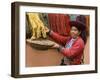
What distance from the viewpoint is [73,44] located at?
2.15 m

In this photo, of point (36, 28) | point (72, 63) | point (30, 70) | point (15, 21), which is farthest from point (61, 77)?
point (15, 21)

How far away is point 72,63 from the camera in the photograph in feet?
7.03

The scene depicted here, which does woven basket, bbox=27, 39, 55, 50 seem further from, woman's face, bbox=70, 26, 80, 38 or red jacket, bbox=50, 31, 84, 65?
woman's face, bbox=70, 26, 80, 38

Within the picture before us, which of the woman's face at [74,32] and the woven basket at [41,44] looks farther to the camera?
the woman's face at [74,32]

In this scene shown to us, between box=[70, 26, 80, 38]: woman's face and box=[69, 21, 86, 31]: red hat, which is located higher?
box=[69, 21, 86, 31]: red hat

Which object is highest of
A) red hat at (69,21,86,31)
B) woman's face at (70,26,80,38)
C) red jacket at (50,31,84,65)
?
red hat at (69,21,86,31)

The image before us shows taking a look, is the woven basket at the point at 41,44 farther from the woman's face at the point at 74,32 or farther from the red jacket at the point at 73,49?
the woman's face at the point at 74,32

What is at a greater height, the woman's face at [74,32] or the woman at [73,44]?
the woman's face at [74,32]

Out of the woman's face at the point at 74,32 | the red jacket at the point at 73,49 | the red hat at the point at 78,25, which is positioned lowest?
the red jacket at the point at 73,49

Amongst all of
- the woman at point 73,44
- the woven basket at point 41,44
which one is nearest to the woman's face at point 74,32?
the woman at point 73,44

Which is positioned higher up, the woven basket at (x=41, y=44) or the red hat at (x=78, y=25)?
the red hat at (x=78, y=25)

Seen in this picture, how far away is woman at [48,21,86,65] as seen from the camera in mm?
2096

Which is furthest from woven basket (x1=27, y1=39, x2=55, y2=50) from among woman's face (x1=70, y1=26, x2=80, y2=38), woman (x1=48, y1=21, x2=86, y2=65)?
woman's face (x1=70, y1=26, x2=80, y2=38)

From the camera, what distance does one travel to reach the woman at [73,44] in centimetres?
210
